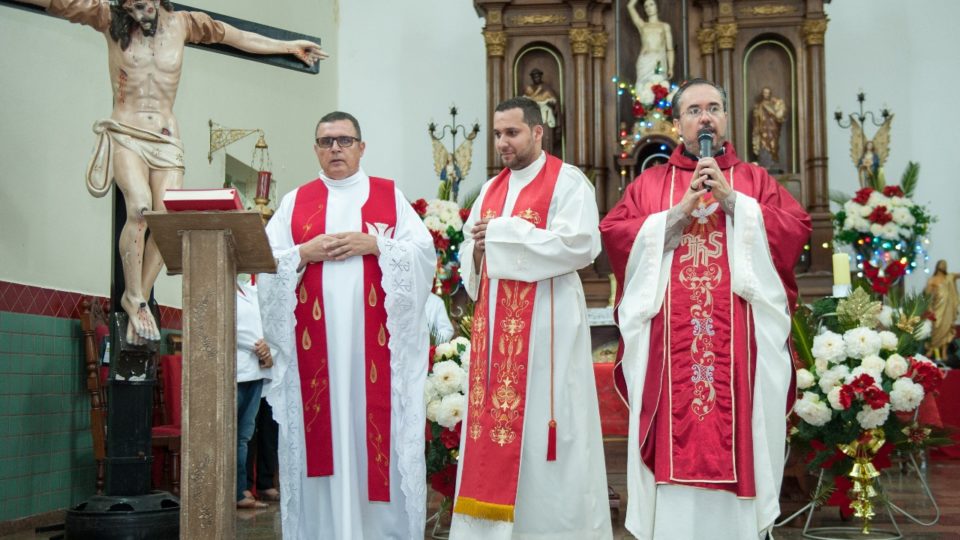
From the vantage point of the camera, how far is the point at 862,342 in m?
5.80

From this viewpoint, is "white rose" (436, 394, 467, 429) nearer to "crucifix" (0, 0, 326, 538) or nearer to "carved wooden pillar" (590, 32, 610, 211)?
"crucifix" (0, 0, 326, 538)

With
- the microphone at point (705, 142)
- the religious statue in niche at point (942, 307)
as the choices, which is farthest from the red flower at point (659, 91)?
the microphone at point (705, 142)

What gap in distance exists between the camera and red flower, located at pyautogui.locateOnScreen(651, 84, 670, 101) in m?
A: 10.9

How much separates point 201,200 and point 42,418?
3.38 meters

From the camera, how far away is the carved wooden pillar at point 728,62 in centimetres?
1130

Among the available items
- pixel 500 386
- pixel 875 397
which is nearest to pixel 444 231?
pixel 875 397

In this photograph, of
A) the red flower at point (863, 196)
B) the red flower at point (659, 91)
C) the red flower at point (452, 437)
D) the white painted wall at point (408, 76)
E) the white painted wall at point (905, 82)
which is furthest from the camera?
the white painted wall at point (408, 76)

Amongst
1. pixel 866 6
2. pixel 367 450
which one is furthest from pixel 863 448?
pixel 866 6

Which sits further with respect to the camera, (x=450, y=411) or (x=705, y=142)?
(x=450, y=411)

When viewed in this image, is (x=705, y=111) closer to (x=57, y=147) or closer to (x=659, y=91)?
(x=57, y=147)

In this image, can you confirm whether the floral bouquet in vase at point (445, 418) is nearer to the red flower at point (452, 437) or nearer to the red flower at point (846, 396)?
the red flower at point (452, 437)

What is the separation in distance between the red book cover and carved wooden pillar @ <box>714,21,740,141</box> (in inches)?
320

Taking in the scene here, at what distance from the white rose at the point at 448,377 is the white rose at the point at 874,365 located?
2005 mm

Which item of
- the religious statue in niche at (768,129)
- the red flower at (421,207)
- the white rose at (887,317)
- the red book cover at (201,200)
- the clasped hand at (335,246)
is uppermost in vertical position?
the religious statue in niche at (768,129)
